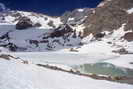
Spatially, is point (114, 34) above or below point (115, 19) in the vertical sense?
below

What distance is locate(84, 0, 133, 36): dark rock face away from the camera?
116 meters

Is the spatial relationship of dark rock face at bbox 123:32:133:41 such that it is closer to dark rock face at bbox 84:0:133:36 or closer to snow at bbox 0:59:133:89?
dark rock face at bbox 84:0:133:36

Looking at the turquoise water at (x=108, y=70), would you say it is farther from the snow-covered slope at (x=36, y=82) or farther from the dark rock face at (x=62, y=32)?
the dark rock face at (x=62, y=32)

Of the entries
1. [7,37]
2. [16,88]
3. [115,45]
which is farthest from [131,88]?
[7,37]

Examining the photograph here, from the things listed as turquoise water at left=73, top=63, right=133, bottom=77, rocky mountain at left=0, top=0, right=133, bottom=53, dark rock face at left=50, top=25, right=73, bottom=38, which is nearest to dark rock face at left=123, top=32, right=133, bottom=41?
rocky mountain at left=0, top=0, right=133, bottom=53

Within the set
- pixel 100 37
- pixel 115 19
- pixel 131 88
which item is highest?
pixel 115 19

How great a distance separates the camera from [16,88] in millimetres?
12211

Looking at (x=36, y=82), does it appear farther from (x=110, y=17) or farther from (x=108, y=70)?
(x=110, y=17)

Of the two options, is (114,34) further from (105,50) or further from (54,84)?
(54,84)

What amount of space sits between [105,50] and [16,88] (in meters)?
76.6

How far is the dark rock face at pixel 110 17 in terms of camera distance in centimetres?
11562

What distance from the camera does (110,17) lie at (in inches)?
4828

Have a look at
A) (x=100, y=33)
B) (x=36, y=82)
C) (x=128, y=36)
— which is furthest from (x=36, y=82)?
(x=100, y=33)

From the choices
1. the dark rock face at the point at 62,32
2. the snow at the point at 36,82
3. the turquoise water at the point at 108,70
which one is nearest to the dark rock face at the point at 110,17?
the dark rock face at the point at 62,32
